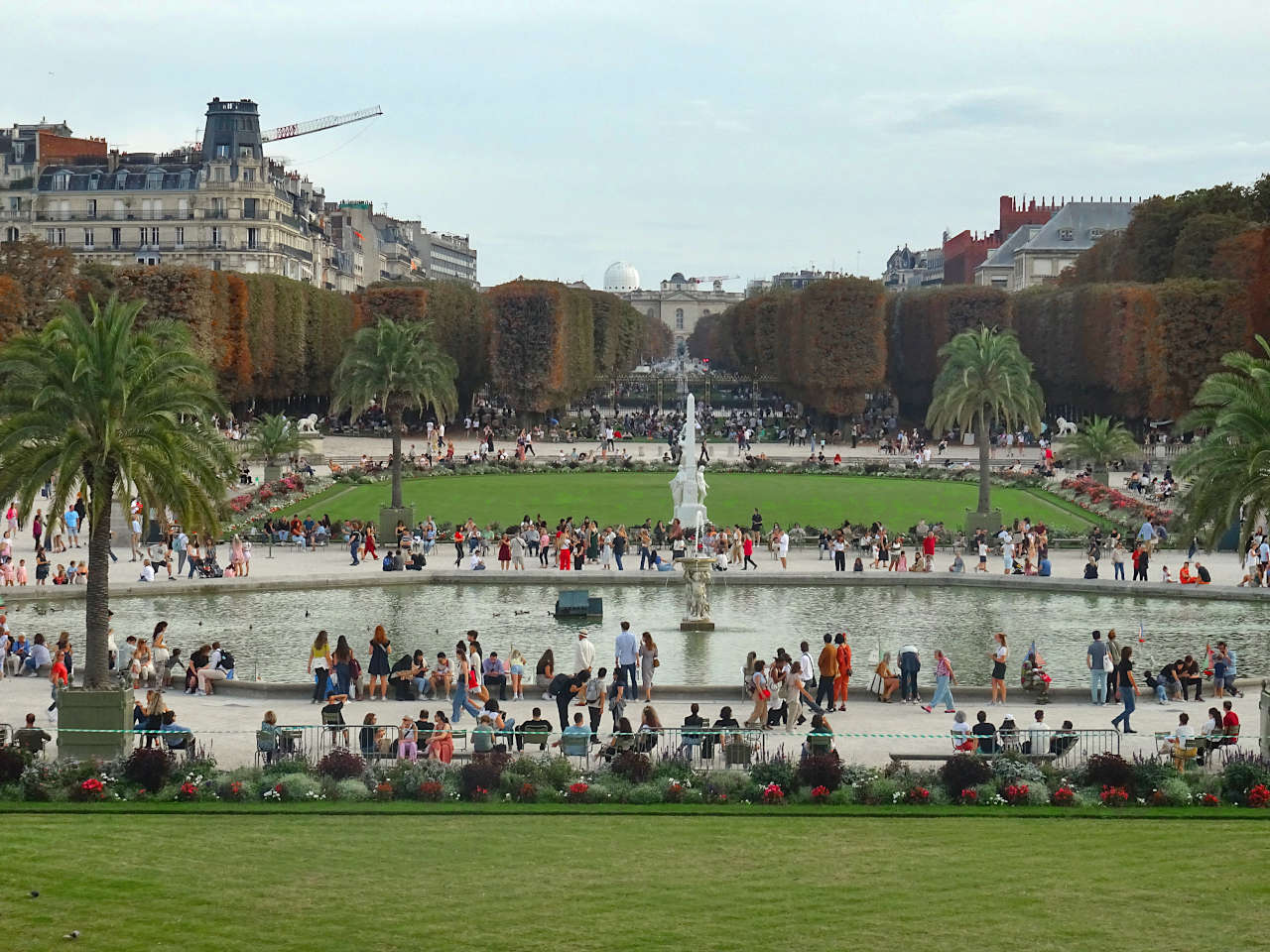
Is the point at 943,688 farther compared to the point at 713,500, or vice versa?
the point at 713,500

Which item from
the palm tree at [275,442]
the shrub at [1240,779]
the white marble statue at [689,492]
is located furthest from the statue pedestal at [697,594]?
the palm tree at [275,442]

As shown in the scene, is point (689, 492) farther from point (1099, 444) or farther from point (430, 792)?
point (430, 792)

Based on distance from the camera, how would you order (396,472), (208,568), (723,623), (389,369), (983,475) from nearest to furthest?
(723,623) → (208,568) → (396,472) → (983,475) → (389,369)

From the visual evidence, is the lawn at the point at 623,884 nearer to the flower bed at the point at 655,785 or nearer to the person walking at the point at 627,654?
the flower bed at the point at 655,785

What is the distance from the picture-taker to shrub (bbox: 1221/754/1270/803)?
18.9 metres

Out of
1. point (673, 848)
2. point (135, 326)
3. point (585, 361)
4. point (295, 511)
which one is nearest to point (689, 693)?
point (673, 848)

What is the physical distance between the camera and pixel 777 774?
19328 millimetres

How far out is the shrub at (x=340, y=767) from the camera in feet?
62.8

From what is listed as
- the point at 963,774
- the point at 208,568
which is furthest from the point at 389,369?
the point at 963,774

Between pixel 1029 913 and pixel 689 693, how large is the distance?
13.0 metres

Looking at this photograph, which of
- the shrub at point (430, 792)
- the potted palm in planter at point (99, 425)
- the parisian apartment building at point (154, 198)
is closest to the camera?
the shrub at point (430, 792)

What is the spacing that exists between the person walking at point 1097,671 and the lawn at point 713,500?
25794 mm

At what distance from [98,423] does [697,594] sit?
579 inches

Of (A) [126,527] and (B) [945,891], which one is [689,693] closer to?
(B) [945,891]
